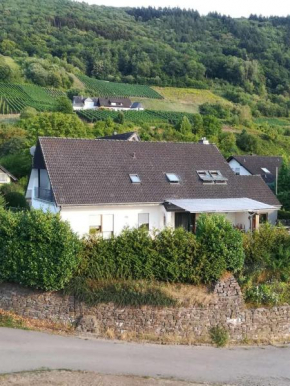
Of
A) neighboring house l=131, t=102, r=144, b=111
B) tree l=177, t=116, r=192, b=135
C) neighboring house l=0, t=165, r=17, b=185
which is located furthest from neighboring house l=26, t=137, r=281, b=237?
neighboring house l=131, t=102, r=144, b=111

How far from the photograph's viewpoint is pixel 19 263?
1870 cm

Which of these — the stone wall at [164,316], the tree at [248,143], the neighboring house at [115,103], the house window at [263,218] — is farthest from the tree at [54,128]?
the neighboring house at [115,103]

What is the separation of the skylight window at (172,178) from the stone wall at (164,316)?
888 cm

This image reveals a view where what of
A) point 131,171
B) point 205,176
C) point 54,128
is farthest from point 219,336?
point 54,128

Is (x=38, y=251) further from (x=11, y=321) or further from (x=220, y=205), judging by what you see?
(x=220, y=205)

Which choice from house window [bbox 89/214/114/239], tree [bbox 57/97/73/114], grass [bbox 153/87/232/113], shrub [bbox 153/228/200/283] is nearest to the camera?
shrub [bbox 153/228/200/283]

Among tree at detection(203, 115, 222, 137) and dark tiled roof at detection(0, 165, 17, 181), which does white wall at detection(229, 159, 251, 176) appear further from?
dark tiled roof at detection(0, 165, 17, 181)

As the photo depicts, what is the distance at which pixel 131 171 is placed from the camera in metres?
27.8

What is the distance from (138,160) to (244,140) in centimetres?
4643

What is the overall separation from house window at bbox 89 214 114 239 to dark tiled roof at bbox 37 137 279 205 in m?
0.78

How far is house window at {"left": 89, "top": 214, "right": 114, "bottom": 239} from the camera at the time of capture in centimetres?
2498

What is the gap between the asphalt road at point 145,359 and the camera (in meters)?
15.7

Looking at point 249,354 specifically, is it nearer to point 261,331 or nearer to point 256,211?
point 261,331

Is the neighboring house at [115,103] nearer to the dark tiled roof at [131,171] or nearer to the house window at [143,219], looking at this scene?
the dark tiled roof at [131,171]
